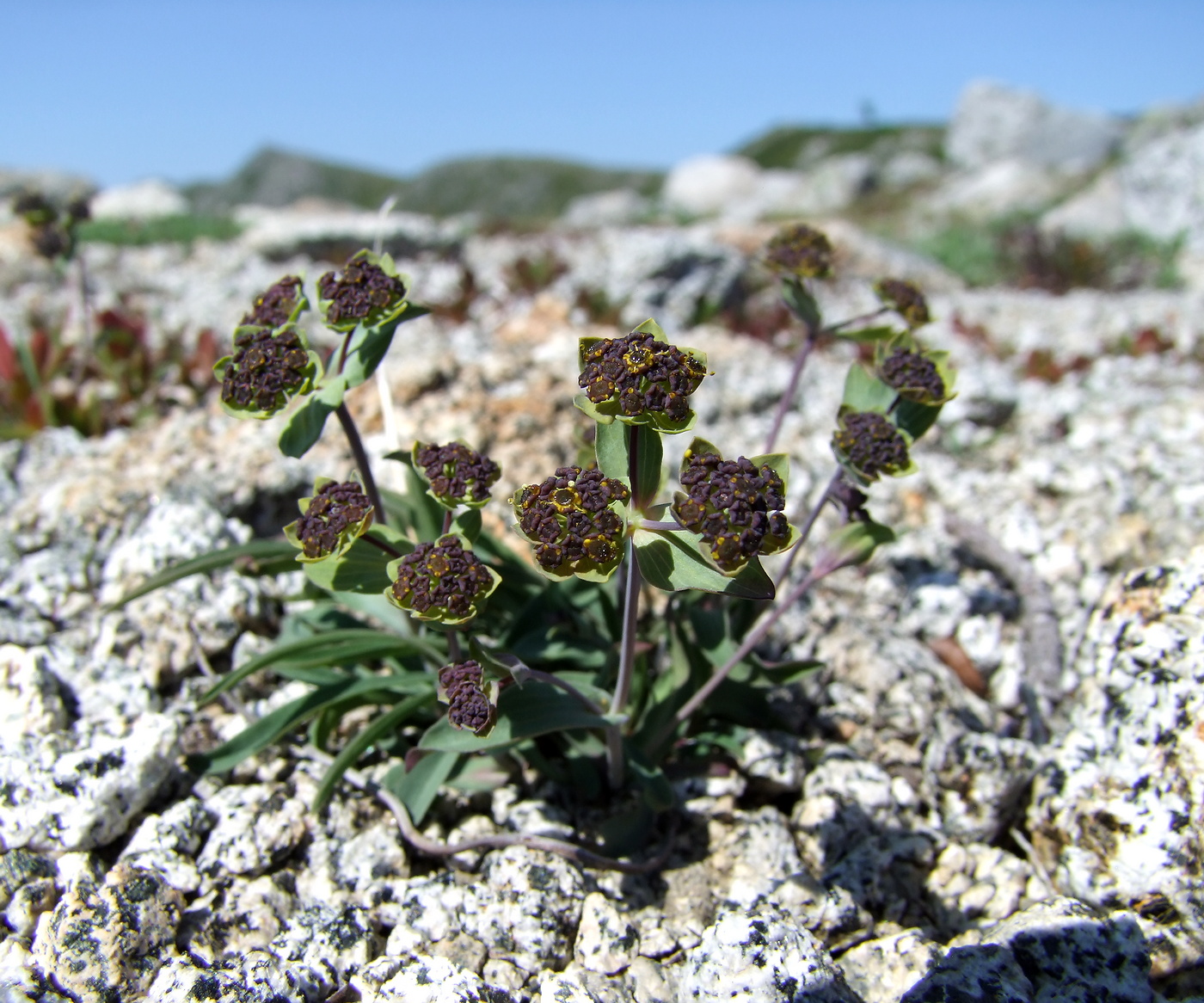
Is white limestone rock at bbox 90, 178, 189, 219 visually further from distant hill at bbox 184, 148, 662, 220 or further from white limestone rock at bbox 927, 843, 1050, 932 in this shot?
distant hill at bbox 184, 148, 662, 220

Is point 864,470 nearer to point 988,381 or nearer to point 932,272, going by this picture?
point 988,381

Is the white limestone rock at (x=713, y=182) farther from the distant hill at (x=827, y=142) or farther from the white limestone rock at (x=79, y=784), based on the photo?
the white limestone rock at (x=79, y=784)

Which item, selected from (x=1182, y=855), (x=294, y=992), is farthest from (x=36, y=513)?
(x=1182, y=855)

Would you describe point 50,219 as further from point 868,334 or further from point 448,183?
point 448,183

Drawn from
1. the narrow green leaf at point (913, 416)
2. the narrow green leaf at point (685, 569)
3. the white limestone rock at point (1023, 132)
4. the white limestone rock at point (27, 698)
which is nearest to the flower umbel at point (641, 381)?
the narrow green leaf at point (685, 569)

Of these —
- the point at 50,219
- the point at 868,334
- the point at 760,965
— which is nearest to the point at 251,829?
the point at 760,965
